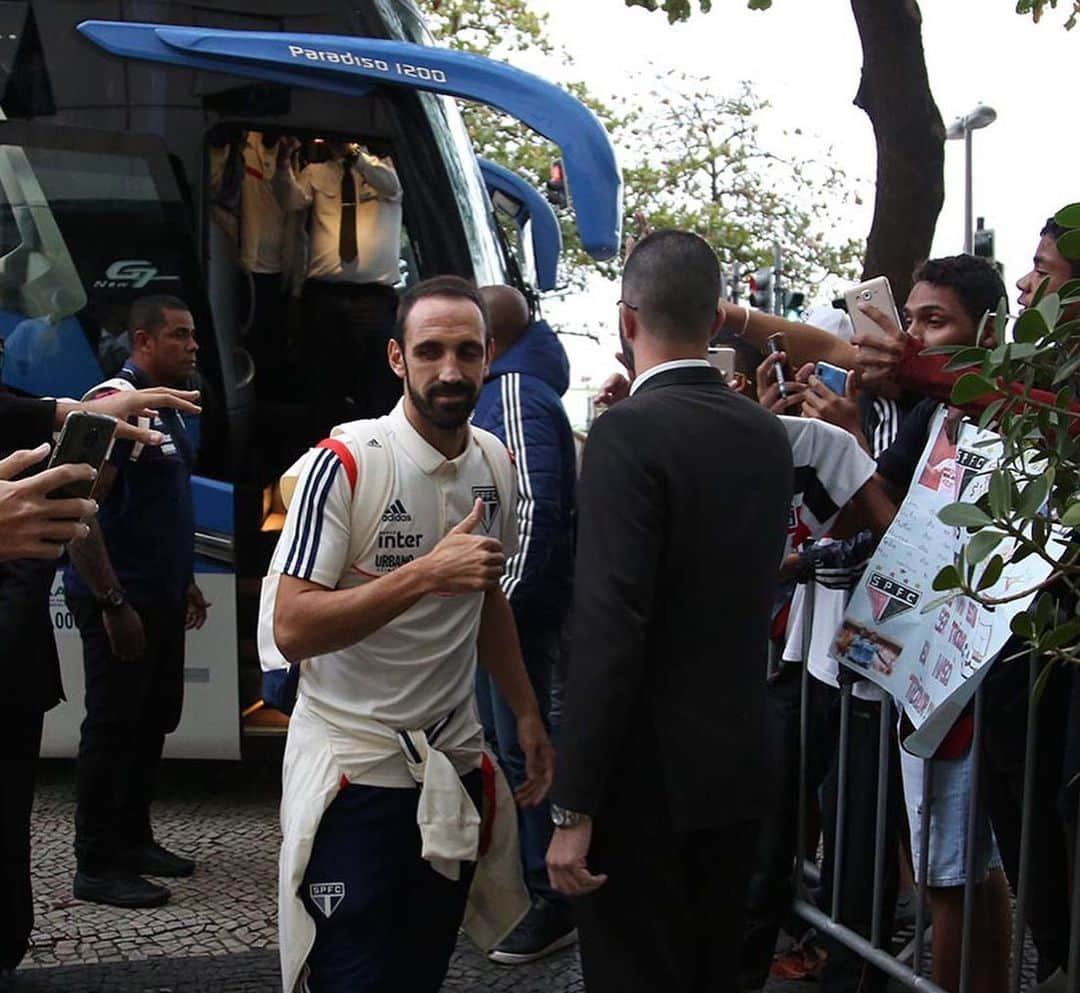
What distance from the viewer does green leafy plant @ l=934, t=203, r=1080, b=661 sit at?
2127 mm

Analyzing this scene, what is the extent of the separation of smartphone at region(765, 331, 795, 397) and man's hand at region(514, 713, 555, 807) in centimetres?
113

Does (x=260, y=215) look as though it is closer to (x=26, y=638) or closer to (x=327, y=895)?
(x=26, y=638)

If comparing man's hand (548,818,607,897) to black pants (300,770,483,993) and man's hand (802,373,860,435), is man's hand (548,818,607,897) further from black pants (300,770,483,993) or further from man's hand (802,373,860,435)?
man's hand (802,373,860,435)

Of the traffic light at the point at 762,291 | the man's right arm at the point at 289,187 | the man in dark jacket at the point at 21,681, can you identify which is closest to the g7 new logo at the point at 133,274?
the man's right arm at the point at 289,187

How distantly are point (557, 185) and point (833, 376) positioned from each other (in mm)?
6097

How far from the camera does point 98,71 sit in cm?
627

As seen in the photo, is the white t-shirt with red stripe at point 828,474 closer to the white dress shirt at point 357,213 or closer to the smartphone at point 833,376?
the smartphone at point 833,376

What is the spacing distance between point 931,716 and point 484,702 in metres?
1.95

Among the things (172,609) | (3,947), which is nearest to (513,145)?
(172,609)

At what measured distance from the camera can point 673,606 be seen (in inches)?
114

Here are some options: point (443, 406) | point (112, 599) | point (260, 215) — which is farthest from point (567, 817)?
point (260, 215)

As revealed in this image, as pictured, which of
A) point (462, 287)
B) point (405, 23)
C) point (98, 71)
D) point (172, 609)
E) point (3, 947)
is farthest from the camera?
point (405, 23)

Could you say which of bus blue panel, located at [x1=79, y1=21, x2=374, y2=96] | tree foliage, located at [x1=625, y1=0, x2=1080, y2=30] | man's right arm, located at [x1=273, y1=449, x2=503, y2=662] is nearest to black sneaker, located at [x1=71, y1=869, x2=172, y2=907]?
man's right arm, located at [x1=273, y1=449, x2=503, y2=662]

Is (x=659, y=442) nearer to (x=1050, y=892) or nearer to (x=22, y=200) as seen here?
(x=1050, y=892)
